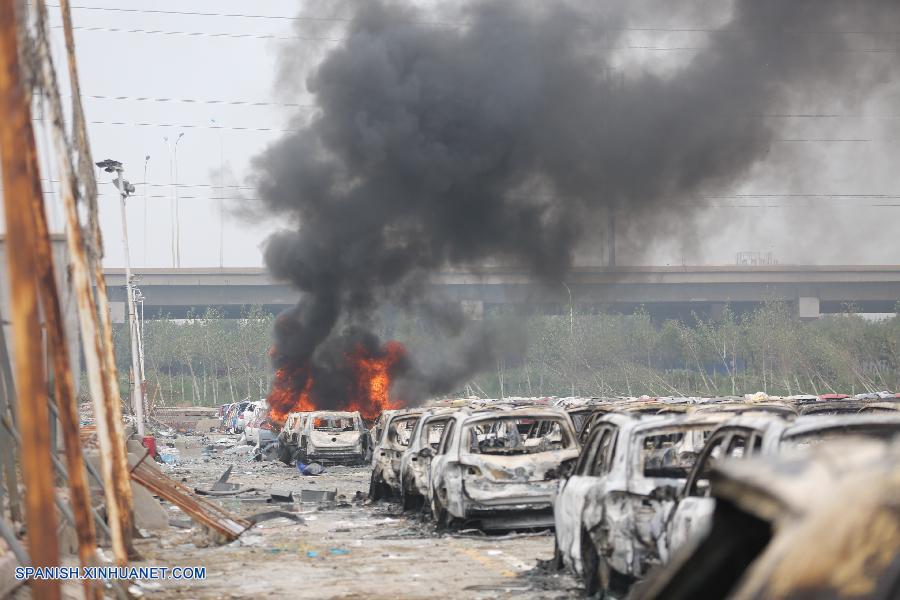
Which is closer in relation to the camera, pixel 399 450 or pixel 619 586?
pixel 619 586

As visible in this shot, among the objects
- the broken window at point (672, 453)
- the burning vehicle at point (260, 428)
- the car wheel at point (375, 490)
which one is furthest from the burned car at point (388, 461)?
the burning vehicle at point (260, 428)

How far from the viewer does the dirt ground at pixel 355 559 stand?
1025 cm

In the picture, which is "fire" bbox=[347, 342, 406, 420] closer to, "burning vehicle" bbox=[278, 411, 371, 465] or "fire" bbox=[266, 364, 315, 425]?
"fire" bbox=[266, 364, 315, 425]

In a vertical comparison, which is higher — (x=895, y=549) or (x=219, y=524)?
(x=895, y=549)

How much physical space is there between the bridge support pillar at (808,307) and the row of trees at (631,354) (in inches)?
28.6

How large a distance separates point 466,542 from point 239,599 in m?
4.29

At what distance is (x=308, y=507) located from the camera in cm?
1962

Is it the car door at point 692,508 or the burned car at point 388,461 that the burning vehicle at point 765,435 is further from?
the burned car at point 388,461

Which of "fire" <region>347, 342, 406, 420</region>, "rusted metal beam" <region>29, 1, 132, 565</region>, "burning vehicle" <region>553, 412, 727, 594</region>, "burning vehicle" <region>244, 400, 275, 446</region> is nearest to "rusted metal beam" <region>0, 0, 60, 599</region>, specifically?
"rusted metal beam" <region>29, 1, 132, 565</region>

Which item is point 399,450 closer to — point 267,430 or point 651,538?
point 651,538

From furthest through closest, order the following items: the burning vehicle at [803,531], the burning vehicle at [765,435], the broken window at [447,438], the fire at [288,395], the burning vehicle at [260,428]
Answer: the fire at [288,395] → the burning vehicle at [260,428] → the broken window at [447,438] → the burning vehicle at [765,435] → the burning vehicle at [803,531]

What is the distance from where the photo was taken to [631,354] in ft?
266

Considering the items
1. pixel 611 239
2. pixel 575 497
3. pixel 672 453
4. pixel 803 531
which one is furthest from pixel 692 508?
pixel 611 239

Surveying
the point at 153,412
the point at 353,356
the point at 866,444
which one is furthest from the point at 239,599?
the point at 153,412
